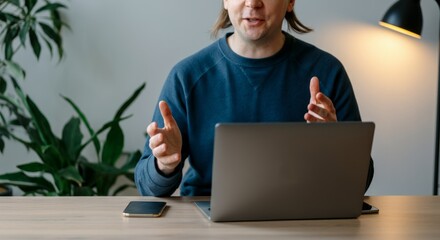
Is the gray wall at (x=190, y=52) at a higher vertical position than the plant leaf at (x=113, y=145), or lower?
higher

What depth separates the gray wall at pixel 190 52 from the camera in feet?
9.88

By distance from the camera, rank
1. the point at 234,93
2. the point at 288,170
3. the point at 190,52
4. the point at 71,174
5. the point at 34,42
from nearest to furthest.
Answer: the point at 288,170, the point at 234,93, the point at 71,174, the point at 34,42, the point at 190,52

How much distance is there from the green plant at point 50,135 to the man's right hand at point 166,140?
1150 millimetres

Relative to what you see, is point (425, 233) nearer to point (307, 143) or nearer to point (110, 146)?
point (307, 143)

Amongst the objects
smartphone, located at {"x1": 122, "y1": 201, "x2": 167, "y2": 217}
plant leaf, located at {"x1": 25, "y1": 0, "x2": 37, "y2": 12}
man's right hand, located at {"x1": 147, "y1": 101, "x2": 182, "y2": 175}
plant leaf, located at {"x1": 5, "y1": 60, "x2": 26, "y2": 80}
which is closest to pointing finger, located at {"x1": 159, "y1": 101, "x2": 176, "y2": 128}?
man's right hand, located at {"x1": 147, "y1": 101, "x2": 182, "y2": 175}

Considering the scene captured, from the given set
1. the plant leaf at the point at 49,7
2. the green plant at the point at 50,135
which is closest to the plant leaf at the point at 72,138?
the green plant at the point at 50,135

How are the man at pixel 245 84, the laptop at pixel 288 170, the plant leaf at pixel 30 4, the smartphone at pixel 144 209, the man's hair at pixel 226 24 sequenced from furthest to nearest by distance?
1. the plant leaf at pixel 30 4
2. the man's hair at pixel 226 24
3. the man at pixel 245 84
4. the smartphone at pixel 144 209
5. the laptop at pixel 288 170

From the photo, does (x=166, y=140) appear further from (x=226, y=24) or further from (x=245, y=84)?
(x=226, y=24)

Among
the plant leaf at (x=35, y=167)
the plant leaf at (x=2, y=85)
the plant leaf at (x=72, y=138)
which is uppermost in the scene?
the plant leaf at (x=2, y=85)

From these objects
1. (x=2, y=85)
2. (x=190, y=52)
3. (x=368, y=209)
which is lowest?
(x=368, y=209)

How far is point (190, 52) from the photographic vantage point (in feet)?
10.0

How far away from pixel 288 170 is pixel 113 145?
1.57 m

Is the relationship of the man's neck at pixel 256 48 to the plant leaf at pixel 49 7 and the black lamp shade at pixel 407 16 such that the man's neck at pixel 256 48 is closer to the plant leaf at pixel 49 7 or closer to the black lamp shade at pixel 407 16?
the black lamp shade at pixel 407 16

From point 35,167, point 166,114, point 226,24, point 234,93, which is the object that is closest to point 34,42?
point 35,167
